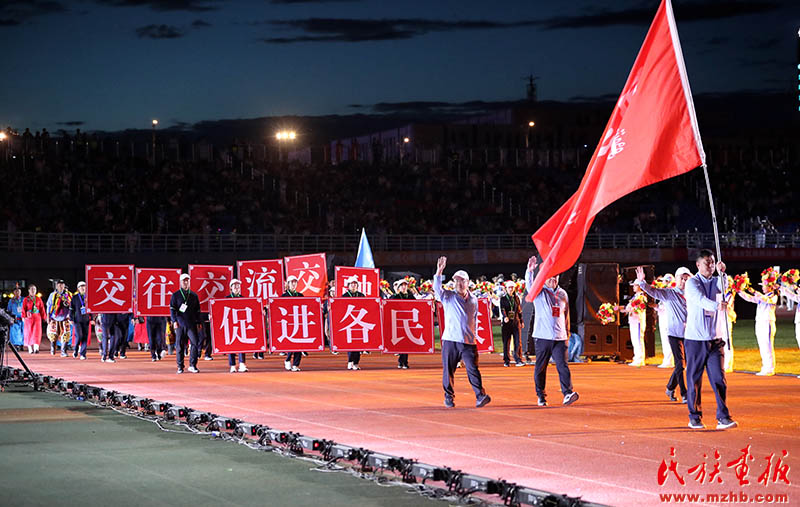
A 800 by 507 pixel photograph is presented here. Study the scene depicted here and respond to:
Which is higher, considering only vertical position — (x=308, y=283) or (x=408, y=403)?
(x=308, y=283)

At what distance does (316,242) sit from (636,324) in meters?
27.2

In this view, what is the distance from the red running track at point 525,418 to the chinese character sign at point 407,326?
0.51m

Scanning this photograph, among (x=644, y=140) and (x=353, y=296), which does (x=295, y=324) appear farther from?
(x=644, y=140)

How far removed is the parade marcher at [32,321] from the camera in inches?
1176

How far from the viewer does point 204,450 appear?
10.9m

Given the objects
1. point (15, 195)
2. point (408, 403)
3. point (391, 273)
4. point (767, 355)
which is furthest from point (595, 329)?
point (15, 195)

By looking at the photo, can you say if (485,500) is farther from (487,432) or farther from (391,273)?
(391,273)

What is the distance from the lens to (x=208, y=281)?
26469 mm

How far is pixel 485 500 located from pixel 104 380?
13.2 metres

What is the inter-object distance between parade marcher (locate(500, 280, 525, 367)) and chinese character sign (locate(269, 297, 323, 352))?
3.93m

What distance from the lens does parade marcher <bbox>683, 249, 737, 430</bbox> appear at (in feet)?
39.9

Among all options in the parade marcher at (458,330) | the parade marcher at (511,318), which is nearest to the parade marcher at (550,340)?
the parade marcher at (458,330)

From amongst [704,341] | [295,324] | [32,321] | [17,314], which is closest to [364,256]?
[32,321]

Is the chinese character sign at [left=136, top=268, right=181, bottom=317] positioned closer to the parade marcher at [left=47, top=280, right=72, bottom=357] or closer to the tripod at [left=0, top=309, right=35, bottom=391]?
the parade marcher at [left=47, top=280, right=72, bottom=357]
